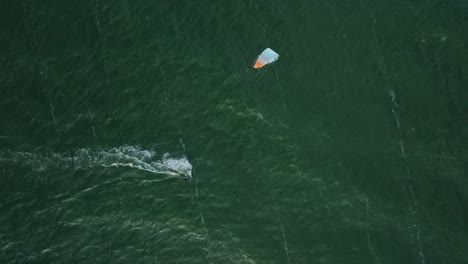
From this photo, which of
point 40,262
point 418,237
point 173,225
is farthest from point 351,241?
point 40,262

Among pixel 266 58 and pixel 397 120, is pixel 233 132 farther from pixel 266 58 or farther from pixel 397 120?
pixel 397 120

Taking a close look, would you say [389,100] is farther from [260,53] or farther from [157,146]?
[157,146]

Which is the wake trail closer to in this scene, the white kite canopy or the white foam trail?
the white kite canopy

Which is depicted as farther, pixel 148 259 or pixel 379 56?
pixel 379 56

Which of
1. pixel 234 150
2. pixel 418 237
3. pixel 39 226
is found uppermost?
pixel 234 150

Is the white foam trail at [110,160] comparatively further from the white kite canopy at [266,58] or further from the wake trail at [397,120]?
the wake trail at [397,120]

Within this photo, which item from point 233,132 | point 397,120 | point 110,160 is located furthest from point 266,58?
point 110,160

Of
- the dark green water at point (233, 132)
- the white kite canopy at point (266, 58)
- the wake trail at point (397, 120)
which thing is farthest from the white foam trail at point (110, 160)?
the wake trail at point (397, 120)
